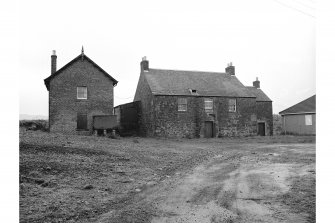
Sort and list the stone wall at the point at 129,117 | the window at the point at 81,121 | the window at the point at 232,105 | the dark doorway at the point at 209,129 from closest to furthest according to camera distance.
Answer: the window at the point at 81,121
the dark doorway at the point at 209,129
the window at the point at 232,105
the stone wall at the point at 129,117

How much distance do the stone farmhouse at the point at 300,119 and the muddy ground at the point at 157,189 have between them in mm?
17554

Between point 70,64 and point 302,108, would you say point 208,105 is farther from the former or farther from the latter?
point 70,64

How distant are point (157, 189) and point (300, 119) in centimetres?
2378

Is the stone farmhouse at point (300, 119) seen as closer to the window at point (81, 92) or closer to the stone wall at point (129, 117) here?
the stone wall at point (129, 117)

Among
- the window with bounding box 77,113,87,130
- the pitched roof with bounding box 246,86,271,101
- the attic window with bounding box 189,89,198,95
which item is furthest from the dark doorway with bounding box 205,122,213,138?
the window with bounding box 77,113,87,130

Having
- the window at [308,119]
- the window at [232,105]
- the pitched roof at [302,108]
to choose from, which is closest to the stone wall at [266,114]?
the pitched roof at [302,108]

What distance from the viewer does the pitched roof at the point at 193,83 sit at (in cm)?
2394

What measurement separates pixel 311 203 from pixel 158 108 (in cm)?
1797

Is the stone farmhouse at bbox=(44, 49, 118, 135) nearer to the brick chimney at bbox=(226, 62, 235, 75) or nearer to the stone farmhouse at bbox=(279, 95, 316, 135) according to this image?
the brick chimney at bbox=(226, 62, 235, 75)

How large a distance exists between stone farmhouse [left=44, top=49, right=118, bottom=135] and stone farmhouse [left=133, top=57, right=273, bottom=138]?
11.8 feet

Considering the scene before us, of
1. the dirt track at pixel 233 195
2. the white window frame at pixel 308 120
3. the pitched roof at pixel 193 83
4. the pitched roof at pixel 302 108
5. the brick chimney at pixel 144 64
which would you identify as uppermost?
the brick chimney at pixel 144 64

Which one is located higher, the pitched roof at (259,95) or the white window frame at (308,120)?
the pitched roof at (259,95)

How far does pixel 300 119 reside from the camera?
2645 cm

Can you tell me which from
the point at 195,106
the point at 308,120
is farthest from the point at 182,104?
the point at 308,120
